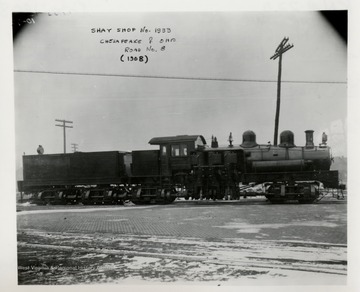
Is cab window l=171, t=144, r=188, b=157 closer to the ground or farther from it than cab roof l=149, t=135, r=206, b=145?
closer to the ground

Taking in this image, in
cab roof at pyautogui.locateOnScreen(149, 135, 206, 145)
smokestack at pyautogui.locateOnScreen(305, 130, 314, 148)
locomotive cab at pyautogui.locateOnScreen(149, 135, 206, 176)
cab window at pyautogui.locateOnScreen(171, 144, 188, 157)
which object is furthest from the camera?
cab window at pyautogui.locateOnScreen(171, 144, 188, 157)

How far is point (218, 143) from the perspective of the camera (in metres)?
14.0

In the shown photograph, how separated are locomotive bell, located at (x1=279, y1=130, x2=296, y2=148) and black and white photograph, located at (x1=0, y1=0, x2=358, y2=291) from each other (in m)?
0.10

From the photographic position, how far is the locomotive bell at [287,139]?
43.5 feet

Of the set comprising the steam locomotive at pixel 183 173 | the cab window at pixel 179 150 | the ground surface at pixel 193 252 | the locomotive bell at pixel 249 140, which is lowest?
the ground surface at pixel 193 252

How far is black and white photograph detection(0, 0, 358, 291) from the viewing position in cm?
827

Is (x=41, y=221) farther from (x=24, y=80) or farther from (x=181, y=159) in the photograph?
(x=181, y=159)

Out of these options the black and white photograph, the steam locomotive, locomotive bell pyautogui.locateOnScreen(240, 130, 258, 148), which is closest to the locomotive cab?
the steam locomotive

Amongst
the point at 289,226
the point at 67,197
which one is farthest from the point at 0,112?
the point at 67,197

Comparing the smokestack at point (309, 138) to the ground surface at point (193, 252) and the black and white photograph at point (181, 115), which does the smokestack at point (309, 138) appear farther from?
the ground surface at point (193, 252)

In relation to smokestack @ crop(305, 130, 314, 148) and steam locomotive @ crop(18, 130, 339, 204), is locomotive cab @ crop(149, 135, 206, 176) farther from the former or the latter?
smokestack @ crop(305, 130, 314, 148)

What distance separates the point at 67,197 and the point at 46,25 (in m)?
9.14

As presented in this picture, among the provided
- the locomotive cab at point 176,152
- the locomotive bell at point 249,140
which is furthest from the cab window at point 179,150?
the locomotive bell at point 249,140

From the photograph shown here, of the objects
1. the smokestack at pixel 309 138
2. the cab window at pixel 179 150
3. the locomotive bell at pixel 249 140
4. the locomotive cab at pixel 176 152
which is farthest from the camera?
the cab window at pixel 179 150
